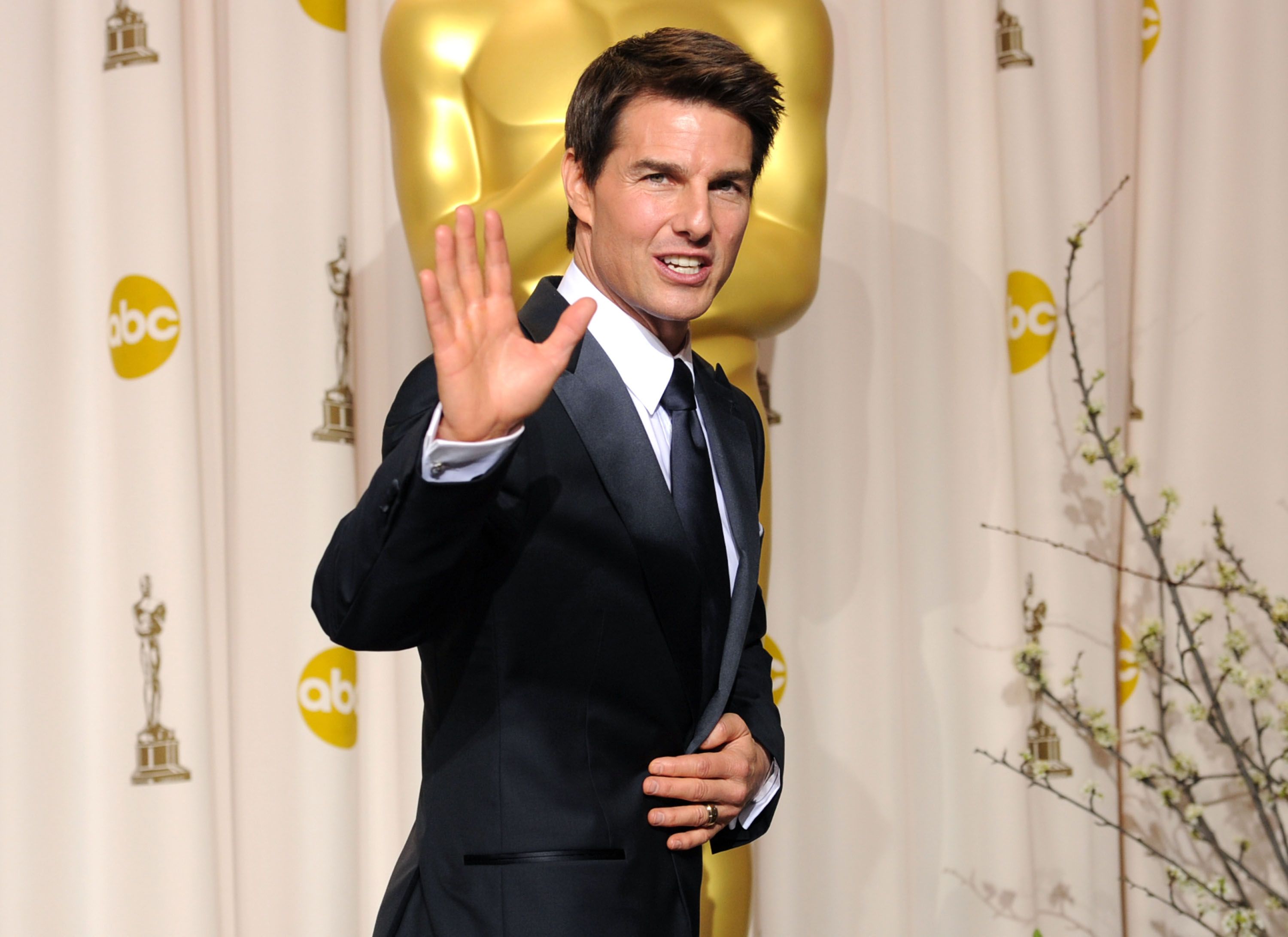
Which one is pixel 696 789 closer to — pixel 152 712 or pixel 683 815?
pixel 683 815

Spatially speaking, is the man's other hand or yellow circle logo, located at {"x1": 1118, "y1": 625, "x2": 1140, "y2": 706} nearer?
the man's other hand

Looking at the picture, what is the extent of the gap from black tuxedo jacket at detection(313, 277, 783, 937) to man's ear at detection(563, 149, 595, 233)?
187 millimetres

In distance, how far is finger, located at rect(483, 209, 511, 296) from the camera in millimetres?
799

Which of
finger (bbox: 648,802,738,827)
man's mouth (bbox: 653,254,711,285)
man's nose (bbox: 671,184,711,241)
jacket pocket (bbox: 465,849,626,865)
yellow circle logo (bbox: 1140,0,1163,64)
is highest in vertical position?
yellow circle logo (bbox: 1140,0,1163,64)

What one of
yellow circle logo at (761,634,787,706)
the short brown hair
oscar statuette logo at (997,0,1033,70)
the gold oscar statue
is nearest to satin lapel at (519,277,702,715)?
the short brown hair

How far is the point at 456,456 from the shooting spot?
0.76m

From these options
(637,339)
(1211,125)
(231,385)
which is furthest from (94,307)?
(1211,125)

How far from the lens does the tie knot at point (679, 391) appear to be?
3.38 ft

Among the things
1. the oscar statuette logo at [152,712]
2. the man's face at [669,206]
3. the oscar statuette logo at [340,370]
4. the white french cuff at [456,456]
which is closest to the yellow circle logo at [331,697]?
the oscar statuette logo at [152,712]

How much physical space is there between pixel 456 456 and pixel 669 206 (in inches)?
14.0

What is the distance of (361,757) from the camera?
6.09 ft

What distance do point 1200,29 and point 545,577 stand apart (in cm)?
161

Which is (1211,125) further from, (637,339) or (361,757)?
(361,757)

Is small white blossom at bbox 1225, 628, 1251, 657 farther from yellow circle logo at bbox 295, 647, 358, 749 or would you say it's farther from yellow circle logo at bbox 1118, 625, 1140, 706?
yellow circle logo at bbox 295, 647, 358, 749
